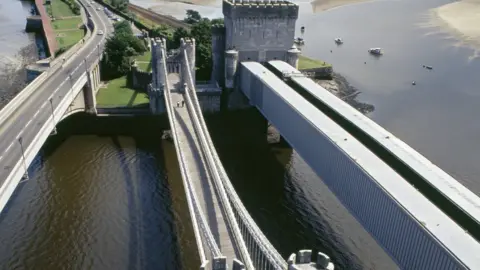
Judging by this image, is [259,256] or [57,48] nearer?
[259,256]

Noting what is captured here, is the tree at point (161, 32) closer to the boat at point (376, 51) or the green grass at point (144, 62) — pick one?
the green grass at point (144, 62)

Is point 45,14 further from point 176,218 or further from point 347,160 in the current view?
point 347,160

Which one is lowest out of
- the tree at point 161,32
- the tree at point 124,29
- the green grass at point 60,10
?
the tree at point 161,32

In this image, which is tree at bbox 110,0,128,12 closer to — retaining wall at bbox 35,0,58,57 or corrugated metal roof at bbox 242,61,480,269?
retaining wall at bbox 35,0,58,57

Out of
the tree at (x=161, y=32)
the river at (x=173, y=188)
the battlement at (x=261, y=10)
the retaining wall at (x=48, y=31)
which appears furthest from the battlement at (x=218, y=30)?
the retaining wall at (x=48, y=31)

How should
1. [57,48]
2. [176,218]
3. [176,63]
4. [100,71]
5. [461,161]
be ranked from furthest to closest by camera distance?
[57,48] < [100,71] < [176,63] < [461,161] < [176,218]

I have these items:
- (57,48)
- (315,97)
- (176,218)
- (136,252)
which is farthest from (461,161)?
(57,48)

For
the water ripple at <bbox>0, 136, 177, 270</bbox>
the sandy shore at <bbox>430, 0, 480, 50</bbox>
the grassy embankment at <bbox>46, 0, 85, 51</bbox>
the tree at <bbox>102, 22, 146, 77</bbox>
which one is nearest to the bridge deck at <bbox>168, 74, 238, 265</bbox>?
the water ripple at <bbox>0, 136, 177, 270</bbox>
